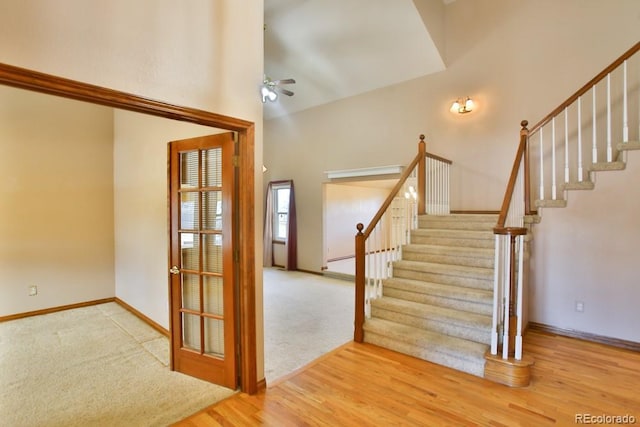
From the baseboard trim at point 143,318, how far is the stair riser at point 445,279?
2.89 meters

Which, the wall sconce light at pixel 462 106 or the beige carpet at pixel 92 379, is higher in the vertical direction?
the wall sconce light at pixel 462 106

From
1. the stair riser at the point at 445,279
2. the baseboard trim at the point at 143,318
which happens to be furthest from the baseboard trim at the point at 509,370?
the baseboard trim at the point at 143,318

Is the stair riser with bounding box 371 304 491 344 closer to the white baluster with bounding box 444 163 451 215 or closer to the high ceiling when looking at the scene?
the white baluster with bounding box 444 163 451 215

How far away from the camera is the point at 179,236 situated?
2900mm

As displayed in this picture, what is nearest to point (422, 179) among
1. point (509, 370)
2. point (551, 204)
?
point (551, 204)

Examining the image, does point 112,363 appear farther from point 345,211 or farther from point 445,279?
point 345,211

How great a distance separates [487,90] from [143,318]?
6.05 meters

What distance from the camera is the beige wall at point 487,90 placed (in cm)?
419

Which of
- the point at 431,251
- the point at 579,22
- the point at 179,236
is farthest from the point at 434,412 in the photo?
the point at 579,22

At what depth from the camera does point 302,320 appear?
14.2 ft

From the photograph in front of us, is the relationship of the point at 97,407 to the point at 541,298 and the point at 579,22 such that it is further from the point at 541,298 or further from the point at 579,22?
the point at 579,22

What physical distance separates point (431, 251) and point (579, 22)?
366cm

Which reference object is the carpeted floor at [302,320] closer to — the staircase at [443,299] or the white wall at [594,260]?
the staircase at [443,299]

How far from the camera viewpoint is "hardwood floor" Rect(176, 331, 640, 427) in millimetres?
2256
